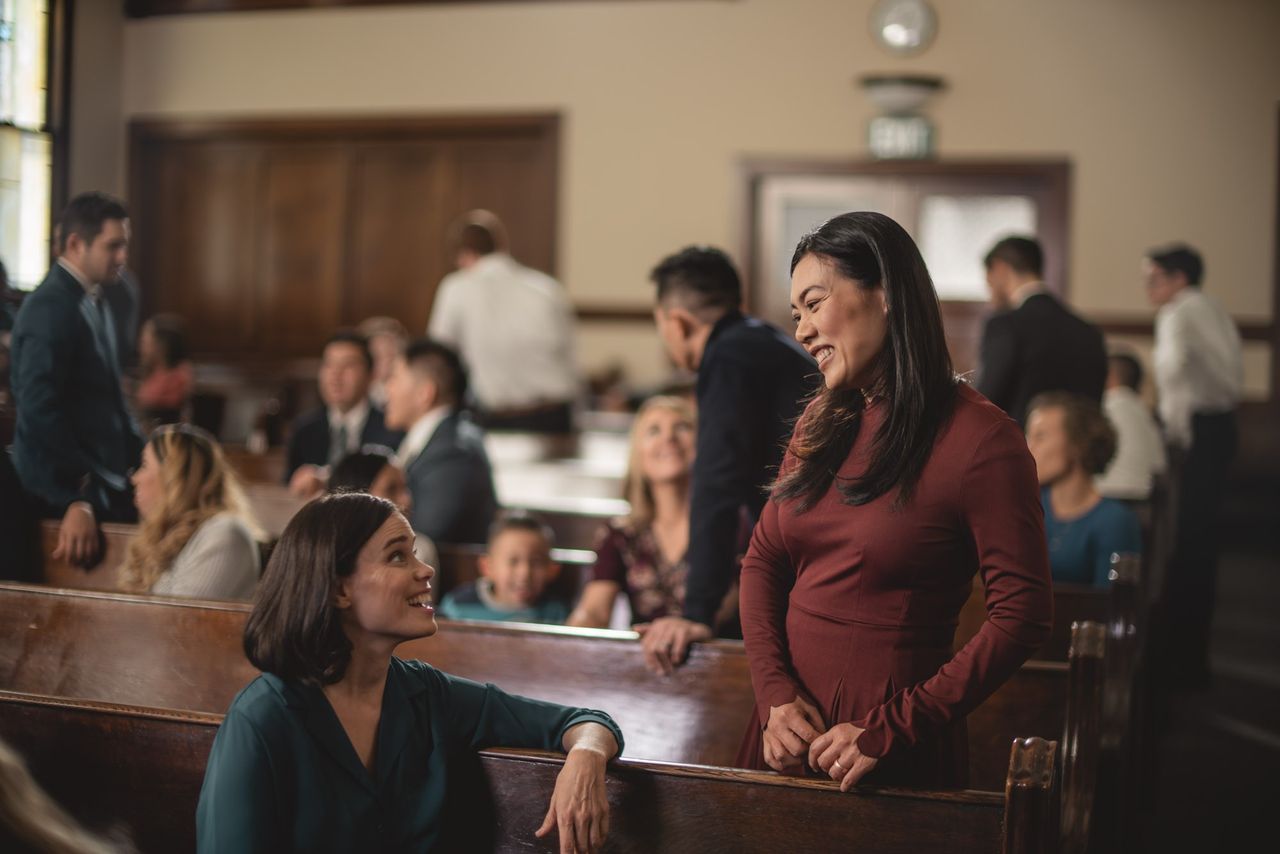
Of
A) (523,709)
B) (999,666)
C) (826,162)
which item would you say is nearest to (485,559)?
(523,709)

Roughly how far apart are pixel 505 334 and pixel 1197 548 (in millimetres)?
3646

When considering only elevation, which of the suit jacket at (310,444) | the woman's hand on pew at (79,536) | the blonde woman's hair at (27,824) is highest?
the suit jacket at (310,444)

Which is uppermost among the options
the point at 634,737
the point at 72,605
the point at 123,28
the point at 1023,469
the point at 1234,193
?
the point at 123,28

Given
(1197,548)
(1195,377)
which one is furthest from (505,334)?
(1197,548)

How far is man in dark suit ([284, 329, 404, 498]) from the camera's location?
5320mm

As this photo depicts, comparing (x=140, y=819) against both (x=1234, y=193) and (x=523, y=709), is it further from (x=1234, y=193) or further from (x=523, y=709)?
(x=1234, y=193)

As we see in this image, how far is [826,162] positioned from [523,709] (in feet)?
25.2

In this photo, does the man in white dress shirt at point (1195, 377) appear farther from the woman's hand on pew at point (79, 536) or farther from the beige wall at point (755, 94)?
the woman's hand on pew at point (79, 536)

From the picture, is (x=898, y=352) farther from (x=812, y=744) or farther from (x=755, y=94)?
(x=755, y=94)

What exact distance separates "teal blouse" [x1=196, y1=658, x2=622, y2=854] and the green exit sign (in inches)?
300

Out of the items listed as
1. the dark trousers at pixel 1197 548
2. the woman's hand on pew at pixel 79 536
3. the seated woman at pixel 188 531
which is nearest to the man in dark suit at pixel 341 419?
the woman's hand on pew at pixel 79 536

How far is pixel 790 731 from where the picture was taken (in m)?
1.81

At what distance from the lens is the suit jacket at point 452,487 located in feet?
13.9

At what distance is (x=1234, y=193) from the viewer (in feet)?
28.7
